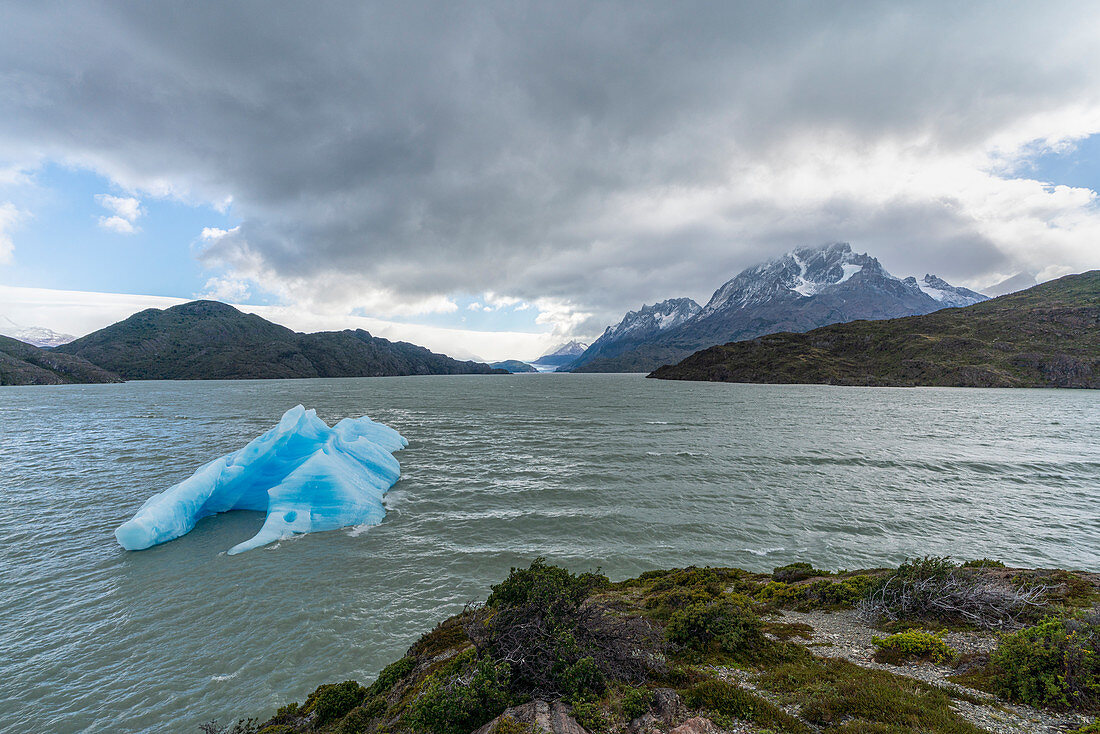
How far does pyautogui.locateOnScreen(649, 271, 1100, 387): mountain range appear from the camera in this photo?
128 meters

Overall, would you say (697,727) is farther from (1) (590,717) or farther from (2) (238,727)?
(2) (238,727)

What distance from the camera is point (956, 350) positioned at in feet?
475

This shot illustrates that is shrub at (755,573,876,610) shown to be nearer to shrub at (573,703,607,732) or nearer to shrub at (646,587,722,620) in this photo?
shrub at (646,587,722,620)

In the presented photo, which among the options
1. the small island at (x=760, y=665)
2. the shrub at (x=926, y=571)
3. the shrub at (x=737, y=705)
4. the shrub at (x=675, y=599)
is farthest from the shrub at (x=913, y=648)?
the shrub at (x=675, y=599)

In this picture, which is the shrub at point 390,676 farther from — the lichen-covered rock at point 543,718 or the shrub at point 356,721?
the lichen-covered rock at point 543,718

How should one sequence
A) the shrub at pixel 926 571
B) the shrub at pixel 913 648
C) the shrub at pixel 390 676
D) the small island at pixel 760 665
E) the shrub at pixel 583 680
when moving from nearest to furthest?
the small island at pixel 760 665 < the shrub at pixel 583 680 < the shrub at pixel 913 648 < the shrub at pixel 390 676 < the shrub at pixel 926 571

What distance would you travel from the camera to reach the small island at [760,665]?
5500 millimetres

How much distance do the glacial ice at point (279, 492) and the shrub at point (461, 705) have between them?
14.8 m

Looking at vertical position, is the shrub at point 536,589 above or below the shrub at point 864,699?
above

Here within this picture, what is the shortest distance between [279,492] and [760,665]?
1991 centimetres

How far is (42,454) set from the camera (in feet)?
106

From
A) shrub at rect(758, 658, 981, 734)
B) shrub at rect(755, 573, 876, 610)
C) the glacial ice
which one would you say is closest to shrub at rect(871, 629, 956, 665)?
shrub at rect(758, 658, 981, 734)

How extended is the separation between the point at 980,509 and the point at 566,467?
2290 cm

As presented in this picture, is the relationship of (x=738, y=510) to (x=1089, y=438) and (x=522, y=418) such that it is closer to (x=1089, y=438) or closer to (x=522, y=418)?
(x=522, y=418)
